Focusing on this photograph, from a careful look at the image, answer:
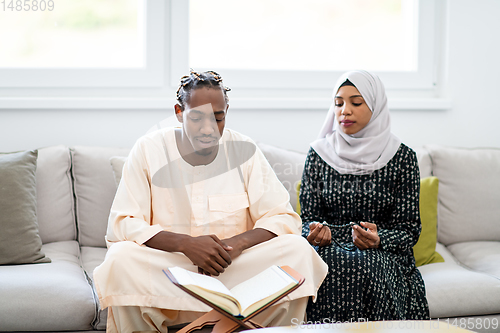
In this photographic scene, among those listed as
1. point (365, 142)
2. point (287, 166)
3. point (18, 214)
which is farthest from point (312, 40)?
point (18, 214)

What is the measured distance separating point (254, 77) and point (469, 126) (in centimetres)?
146

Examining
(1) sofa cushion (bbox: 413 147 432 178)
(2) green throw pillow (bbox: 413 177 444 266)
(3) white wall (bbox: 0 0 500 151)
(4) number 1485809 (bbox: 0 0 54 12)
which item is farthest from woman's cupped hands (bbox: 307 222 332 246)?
(4) number 1485809 (bbox: 0 0 54 12)

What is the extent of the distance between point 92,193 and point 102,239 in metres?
0.23

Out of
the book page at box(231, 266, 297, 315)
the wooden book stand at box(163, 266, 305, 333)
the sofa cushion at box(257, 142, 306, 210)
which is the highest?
the sofa cushion at box(257, 142, 306, 210)

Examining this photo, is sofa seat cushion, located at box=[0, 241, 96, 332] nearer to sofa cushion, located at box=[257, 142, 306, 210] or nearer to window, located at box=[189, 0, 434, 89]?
sofa cushion, located at box=[257, 142, 306, 210]

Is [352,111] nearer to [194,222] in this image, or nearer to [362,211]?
[362,211]

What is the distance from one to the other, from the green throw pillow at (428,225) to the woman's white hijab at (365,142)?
350mm

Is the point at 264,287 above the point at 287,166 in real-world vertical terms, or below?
below

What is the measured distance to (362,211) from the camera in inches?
81.4

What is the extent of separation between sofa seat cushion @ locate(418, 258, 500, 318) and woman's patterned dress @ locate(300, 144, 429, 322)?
0.21 ft

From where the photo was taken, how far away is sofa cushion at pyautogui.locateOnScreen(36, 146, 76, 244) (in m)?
2.25


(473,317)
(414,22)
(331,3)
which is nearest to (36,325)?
(473,317)

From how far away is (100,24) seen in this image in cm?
→ 274

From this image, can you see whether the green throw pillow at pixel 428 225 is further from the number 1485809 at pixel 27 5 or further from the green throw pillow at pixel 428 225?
the number 1485809 at pixel 27 5
